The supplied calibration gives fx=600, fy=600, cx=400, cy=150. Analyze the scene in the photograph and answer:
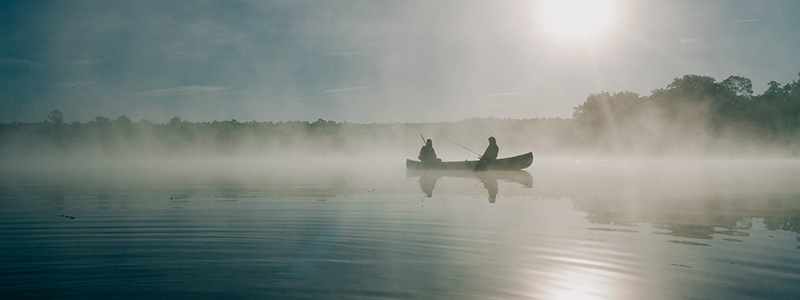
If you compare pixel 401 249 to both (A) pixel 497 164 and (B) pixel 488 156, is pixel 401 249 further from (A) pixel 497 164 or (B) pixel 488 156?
(A) pixel 497 164

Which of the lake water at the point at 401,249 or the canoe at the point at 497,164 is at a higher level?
the canoe at the point at 497,164

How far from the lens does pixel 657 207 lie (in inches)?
587

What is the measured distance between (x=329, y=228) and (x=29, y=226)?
5601mm

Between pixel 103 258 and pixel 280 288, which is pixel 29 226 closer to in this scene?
pixel 103 258

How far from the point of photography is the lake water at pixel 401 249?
635 cm

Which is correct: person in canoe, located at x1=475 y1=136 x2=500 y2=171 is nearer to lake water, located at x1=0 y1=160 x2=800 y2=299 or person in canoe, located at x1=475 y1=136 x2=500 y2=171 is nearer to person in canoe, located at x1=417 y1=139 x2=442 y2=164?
person in canoe, located at x1=417 y1=139 x2=442 y2=164

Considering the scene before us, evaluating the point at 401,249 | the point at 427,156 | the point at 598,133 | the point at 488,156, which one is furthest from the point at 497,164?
the point at 598,133

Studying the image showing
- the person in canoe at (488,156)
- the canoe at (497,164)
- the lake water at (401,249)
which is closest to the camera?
the lake water at (401,249)

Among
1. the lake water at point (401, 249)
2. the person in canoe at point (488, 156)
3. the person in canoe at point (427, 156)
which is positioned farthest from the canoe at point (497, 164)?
the lake water at point (401, 249)

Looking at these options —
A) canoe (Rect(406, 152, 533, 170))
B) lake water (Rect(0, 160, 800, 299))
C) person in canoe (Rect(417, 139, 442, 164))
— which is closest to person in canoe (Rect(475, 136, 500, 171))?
canoe (Rect(406, 152, 533, 170))

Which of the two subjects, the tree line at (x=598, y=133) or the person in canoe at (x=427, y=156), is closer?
the person in canoe at (x=427, y=156)

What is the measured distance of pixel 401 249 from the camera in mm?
8812

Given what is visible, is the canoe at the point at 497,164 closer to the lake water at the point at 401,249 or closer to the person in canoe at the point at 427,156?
the person in canoe at the point at 427,156

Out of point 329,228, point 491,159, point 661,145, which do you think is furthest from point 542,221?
point 661,145
